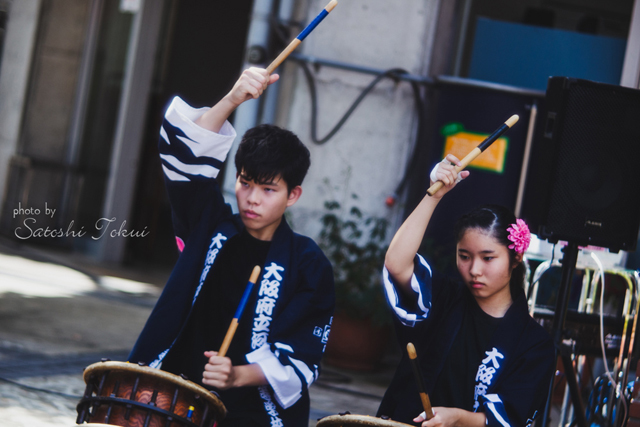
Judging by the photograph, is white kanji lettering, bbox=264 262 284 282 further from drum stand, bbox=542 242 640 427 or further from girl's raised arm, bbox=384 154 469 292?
drum stand, bbox=542 242 640 427

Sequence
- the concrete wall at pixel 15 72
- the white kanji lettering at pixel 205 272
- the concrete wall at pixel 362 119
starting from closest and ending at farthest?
the white kanji lettering at pixel 205 272 < the concrete wall at pixel 362 119 < the concrete wall at pixel 15 72

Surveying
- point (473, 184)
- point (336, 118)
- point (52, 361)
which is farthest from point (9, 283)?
point (473, 184)

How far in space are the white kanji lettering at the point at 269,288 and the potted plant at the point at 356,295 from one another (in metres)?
2.83

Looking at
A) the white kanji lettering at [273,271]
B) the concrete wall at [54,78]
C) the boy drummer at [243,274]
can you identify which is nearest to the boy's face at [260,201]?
the boy drummer at [243,274]

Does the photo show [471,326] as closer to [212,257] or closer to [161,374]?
[212,257]

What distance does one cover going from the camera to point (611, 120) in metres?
3.22

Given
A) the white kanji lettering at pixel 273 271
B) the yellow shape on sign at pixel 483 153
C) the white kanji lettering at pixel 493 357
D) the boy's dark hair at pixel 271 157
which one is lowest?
the white kanji lettering at pixel 493 357

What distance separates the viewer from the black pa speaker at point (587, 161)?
3.20 m

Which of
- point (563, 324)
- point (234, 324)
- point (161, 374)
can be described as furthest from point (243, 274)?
point (563, 324)

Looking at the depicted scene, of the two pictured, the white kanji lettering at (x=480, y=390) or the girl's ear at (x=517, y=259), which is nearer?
the white kanji lettering at (x=480, y=390)

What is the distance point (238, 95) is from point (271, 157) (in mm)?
257

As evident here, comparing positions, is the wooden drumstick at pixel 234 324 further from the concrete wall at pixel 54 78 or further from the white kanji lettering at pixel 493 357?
the concrete wall at pixel 54 78

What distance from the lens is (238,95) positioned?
7.36ft

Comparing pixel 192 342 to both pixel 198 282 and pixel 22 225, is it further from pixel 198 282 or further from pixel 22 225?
pixel 22 225
